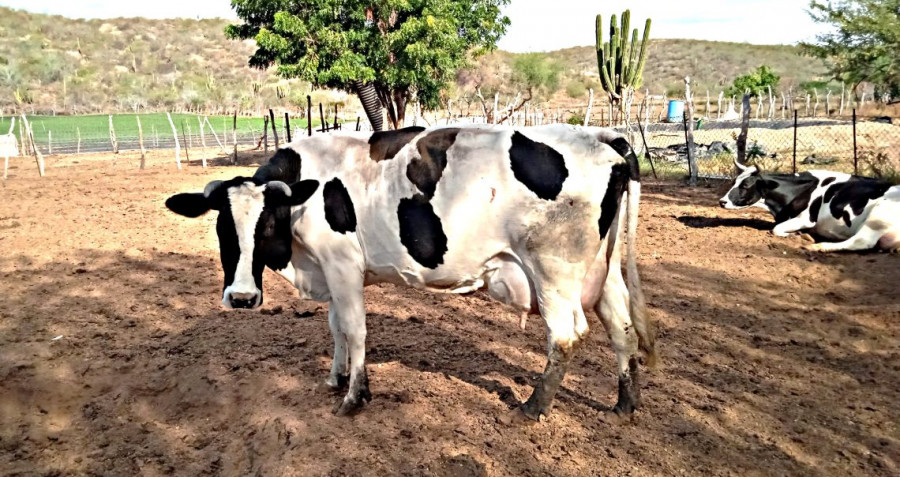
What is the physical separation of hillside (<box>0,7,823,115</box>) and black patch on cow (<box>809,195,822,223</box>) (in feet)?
158

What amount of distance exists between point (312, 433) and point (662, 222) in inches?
299

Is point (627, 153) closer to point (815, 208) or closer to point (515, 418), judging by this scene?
point (515, 418)

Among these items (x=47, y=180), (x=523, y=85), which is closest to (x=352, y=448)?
(x=47, y=180)

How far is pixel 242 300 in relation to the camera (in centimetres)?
349

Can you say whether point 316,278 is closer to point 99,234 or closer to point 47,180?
point 99,234

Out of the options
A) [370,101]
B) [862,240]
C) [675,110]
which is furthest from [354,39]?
[675,110]

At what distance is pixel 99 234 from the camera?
894 cm

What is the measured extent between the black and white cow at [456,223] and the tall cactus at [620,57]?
15422mm

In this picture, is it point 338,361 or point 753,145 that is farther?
point 753,145

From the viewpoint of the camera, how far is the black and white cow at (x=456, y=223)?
11.6 ft

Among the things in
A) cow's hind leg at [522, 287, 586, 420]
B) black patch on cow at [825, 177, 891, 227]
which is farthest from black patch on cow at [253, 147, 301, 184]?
black patch on cow at [825, 177, 891, 227]

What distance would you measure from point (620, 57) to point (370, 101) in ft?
26.5

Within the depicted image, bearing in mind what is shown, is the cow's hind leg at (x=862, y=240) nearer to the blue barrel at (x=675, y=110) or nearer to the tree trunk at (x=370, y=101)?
Answer: the tree trunk at (x=370, y=101)

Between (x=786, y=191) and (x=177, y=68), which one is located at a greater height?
(x=177, y=68)
